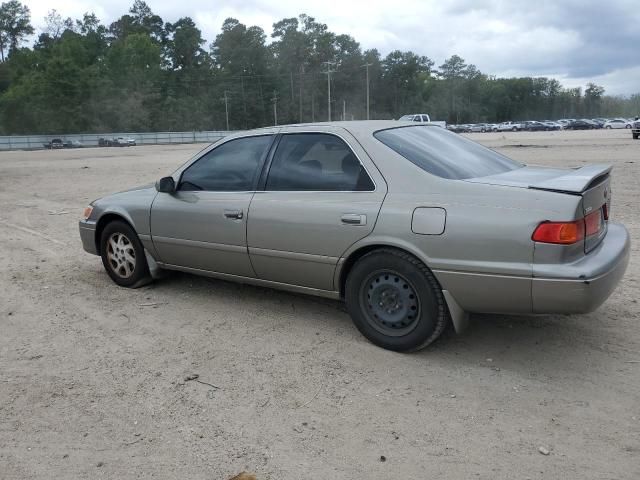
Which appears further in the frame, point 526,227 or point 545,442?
point 526,227

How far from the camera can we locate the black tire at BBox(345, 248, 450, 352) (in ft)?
11.8

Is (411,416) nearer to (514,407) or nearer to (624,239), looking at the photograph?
(514,407)

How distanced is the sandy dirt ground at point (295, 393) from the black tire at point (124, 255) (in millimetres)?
257

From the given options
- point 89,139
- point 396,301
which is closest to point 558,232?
point 396,301

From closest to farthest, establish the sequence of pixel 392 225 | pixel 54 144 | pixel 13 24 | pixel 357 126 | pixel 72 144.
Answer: pixel 392 225 < pixel 357 126 < pixel 54 144 < pixel 72 144 < pixel 13 24

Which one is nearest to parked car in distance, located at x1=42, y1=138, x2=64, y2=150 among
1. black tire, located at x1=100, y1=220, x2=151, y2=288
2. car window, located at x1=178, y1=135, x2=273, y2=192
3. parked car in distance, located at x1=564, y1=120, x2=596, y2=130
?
black tire, located at x1=100, y1=220, x2=151, y2=288

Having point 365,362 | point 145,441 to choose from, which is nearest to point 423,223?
point 365,362

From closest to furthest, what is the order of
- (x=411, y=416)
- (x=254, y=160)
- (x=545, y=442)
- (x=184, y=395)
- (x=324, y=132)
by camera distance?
1. (x=545, y=442)
2. (x=411, y=416)
3. (x=184, y=395)
4. (x=324, y=132)
5. (x=254, y=160)

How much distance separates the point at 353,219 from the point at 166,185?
195cm

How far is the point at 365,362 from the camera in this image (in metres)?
3.73

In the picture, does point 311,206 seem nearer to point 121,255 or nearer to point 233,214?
point 233,214

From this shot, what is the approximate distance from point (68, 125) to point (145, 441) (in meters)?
88.2

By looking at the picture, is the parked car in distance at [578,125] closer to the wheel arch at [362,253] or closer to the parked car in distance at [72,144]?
the parked car in distance at [72,144]

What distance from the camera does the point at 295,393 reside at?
3.37 meters
